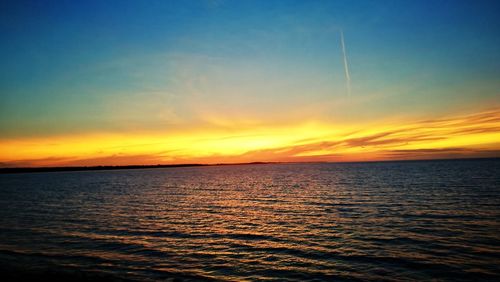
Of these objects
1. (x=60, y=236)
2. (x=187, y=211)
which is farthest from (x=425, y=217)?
(x=60, y=236)

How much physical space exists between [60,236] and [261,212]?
864 inches

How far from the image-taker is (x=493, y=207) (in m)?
34.6

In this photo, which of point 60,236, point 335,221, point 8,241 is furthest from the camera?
point 335,221

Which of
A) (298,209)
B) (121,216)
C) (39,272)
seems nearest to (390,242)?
(298,209)

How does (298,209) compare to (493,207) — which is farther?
(298,209)

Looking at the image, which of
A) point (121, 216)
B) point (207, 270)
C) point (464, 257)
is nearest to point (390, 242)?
point (464, 257)

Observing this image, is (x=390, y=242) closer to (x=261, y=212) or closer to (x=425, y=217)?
(x=425, y=217)

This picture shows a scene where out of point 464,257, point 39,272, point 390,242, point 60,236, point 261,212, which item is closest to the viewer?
point 39,272

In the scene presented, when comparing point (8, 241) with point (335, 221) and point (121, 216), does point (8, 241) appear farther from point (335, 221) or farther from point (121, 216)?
point (335, 221)

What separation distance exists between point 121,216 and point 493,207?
44868 mm

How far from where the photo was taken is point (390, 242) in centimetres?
2206

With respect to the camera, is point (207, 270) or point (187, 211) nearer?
point (207, 270)

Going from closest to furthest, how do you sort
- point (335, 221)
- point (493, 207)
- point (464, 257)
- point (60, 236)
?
point (464, 257), point (60, 236), point (335, 221), point (493, 207)

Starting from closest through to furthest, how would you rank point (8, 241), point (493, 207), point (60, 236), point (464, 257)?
point (464, 257) → point (8, 241) → point (60, 236) → point (493, 207)
